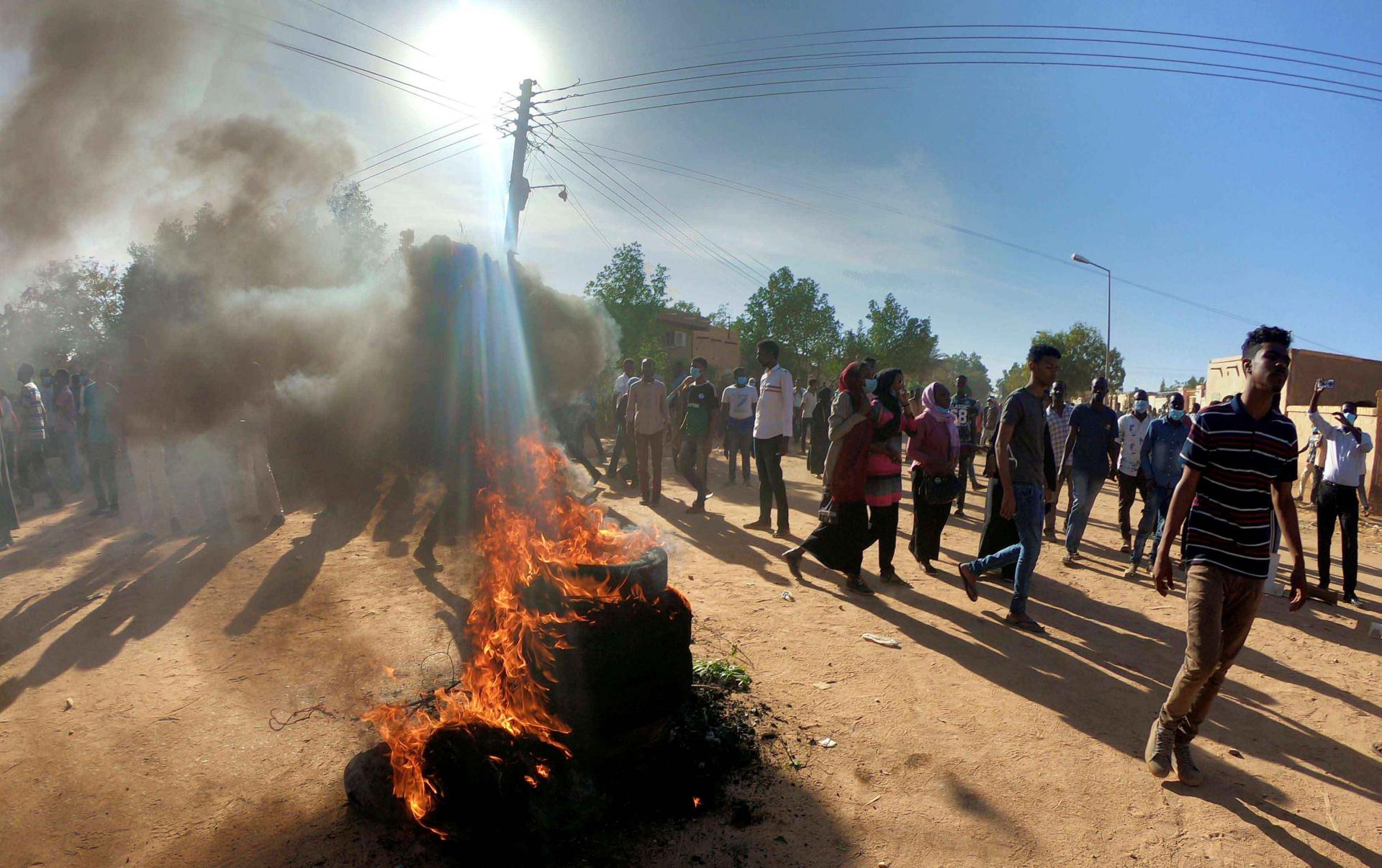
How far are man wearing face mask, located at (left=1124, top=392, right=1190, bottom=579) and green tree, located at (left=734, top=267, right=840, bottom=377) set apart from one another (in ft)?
124

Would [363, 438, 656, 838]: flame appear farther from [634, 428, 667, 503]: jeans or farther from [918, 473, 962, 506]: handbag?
[634, 428, 667, 503]: jeans

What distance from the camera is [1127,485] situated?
805cm

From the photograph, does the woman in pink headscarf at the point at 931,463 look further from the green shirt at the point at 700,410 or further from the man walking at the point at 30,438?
the man walking at the point at 30,438

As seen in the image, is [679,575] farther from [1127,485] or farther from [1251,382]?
[1127,485]

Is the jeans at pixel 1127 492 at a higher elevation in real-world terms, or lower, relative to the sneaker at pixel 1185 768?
higher

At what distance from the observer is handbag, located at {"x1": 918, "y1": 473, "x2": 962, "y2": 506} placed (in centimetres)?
644

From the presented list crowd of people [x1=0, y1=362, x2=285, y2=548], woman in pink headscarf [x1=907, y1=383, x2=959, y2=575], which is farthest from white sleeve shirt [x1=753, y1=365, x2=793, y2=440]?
crowd of people [x1=0, y1=362, x2=285, y2=548]

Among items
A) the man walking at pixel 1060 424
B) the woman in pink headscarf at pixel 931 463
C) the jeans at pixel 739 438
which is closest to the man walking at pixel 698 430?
the jeans at pixel 739 438

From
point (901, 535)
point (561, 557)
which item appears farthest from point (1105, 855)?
point (901, 535)

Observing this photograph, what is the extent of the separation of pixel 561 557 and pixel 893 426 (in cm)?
358

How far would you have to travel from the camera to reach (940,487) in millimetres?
6473

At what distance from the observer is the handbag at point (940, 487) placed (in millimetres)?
6441

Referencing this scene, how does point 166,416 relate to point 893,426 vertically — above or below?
below

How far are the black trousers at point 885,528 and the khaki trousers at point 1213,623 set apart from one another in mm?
2757
